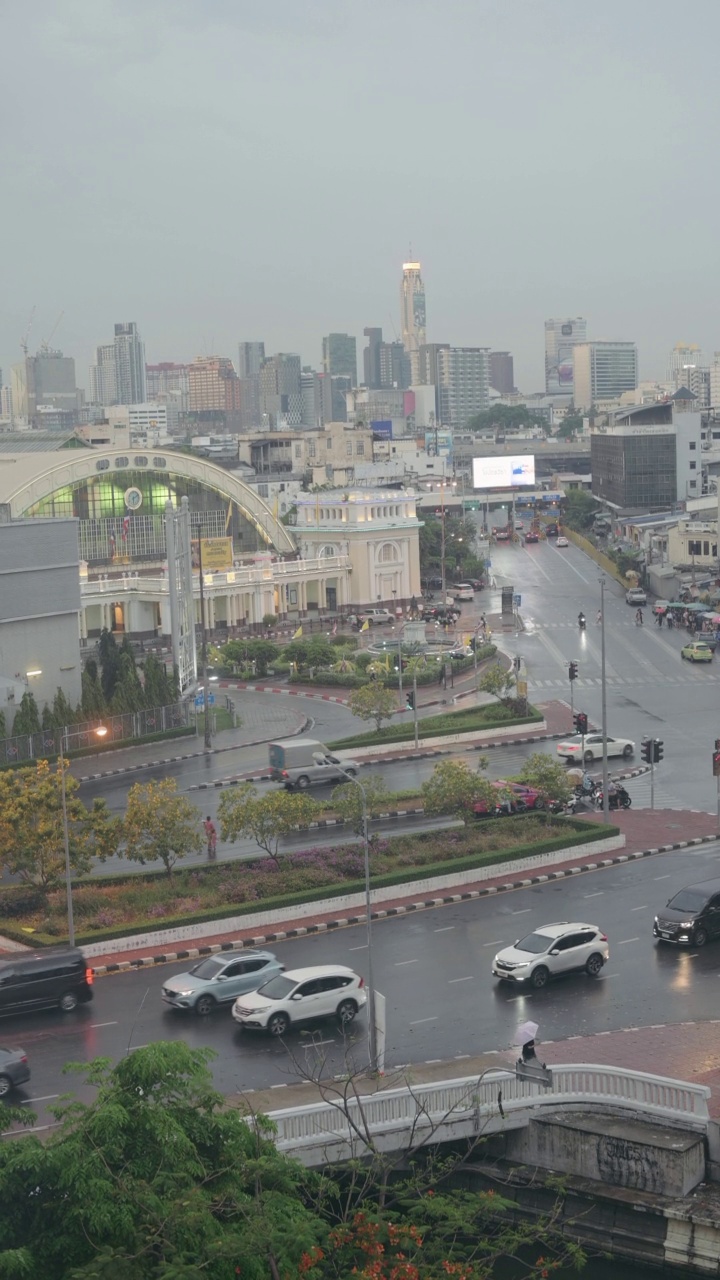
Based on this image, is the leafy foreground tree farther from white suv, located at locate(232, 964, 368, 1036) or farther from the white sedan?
the white sedan

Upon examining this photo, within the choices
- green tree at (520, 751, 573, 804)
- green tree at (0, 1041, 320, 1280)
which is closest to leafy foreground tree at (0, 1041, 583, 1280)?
green tree at (0, 1041, 320, 1280)

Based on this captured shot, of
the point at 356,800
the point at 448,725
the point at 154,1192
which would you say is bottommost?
the point at 448,725

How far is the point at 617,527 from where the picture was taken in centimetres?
12669

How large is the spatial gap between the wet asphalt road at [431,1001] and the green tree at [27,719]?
1924 centimetres

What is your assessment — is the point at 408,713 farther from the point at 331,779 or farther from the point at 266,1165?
the point at 266,1165

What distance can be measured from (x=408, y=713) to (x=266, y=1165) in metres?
38.0

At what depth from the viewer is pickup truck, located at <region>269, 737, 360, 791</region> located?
44594 mm

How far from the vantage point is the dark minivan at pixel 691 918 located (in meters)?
28.9

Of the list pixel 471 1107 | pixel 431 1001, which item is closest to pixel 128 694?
pixel 431 1001

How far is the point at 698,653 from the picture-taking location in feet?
216

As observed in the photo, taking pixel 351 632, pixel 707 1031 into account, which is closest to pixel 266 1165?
pixel 707 1031

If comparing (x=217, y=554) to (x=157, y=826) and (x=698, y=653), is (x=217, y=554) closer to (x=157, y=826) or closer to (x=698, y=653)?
(x=698, y=653)

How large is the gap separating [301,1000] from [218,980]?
1.92 m

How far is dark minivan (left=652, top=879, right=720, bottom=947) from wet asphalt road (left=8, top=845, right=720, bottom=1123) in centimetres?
27
